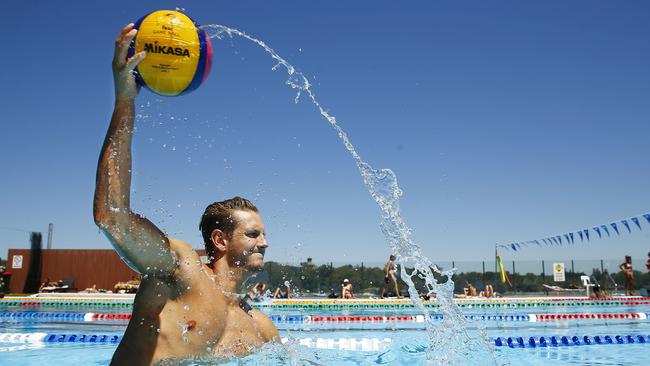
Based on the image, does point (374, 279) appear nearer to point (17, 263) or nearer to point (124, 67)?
point (17, 263)

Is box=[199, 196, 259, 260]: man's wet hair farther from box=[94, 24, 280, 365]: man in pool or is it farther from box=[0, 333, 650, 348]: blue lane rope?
box=[0, 333, 650, 348]: blue lane rope

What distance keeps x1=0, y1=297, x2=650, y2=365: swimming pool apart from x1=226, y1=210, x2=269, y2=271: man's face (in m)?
0.47

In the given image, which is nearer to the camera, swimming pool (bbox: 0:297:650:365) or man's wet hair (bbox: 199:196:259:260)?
man's wet hair (bbox: 199:196:259:260)

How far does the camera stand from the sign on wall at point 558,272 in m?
25.9

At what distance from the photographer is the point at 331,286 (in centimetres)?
2322

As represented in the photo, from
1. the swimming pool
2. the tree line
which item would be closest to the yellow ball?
the swimming pool

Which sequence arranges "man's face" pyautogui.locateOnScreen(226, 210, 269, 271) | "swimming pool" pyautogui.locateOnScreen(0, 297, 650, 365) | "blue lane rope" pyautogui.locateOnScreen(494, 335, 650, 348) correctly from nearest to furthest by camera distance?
1. "man's face" pyautogui.locateOnScreen(226, 210, 269, 271)
2. "swimming pool" pyautogui.locateOnScreen(0, 297, 650, 365)
3. "blue lane rope" pyautogui.locateOnScreen(494, 335, 650, 348)

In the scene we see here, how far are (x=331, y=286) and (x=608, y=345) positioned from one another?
659 inches

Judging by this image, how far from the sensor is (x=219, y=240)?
8.21 ft

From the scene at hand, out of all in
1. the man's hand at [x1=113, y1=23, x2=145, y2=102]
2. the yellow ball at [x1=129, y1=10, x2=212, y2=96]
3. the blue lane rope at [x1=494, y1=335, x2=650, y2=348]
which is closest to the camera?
the man's hand at [x1=113, y1=23, x2=145, y2=102]

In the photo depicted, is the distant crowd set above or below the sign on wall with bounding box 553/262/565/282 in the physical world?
below

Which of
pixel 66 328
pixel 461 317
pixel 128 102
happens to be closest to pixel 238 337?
pixel 128 102

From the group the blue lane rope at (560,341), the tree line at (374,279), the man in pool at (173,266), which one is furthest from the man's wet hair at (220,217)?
the tree line at (374,279)

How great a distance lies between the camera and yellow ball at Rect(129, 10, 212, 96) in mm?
2037
